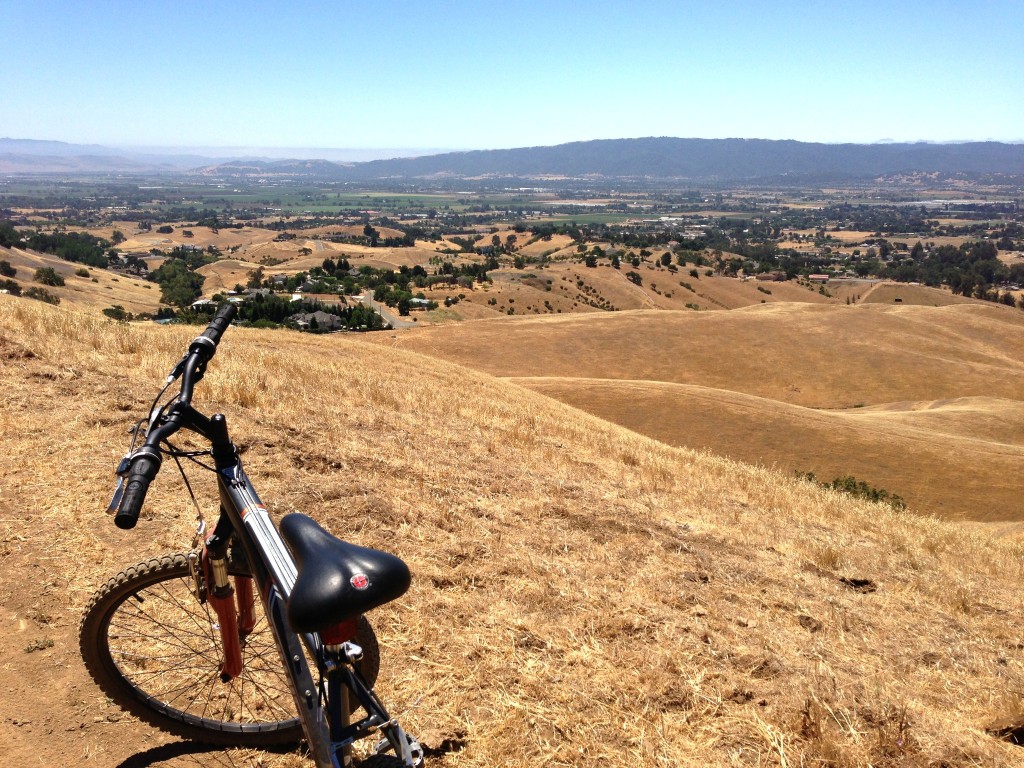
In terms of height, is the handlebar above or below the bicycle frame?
above

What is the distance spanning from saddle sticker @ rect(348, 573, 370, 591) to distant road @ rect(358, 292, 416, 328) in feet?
216

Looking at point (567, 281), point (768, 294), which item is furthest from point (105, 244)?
point (768, 294)

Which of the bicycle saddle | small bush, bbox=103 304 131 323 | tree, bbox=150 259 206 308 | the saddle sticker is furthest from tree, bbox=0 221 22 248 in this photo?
the saddle sticker

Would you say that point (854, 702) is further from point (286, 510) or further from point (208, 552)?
point (286, 510)

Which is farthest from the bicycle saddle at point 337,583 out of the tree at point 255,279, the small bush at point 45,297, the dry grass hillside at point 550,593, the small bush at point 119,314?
the tree at point 255,279

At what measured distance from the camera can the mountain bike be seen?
2.51 metres

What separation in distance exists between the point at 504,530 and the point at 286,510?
7.09ft

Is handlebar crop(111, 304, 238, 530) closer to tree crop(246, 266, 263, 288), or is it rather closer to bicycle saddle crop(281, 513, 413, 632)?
bicycle saddle crop(281, 513, 413, 632)

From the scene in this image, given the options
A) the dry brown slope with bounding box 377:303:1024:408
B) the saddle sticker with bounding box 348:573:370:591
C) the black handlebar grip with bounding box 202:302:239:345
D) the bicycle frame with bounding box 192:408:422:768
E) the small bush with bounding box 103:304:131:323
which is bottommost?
the dry brown slope with bounding box 377:303:1024:408

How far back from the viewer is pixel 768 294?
392ft

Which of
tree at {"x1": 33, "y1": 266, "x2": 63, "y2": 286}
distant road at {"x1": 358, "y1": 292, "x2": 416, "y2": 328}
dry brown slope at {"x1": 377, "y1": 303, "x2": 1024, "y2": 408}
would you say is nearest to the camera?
dry brown slope at {"x1": 377, "y1": 303, "x2": 1024, "y2": 408}

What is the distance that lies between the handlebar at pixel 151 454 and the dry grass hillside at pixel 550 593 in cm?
195

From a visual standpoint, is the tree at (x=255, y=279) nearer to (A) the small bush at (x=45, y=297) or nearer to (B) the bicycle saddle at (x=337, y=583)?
(A) the small bush at (x=45, y=297)

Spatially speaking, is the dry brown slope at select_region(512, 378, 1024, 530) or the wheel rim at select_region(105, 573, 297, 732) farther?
the dry brown slope at select_region(512, 378, 1024, 530)
